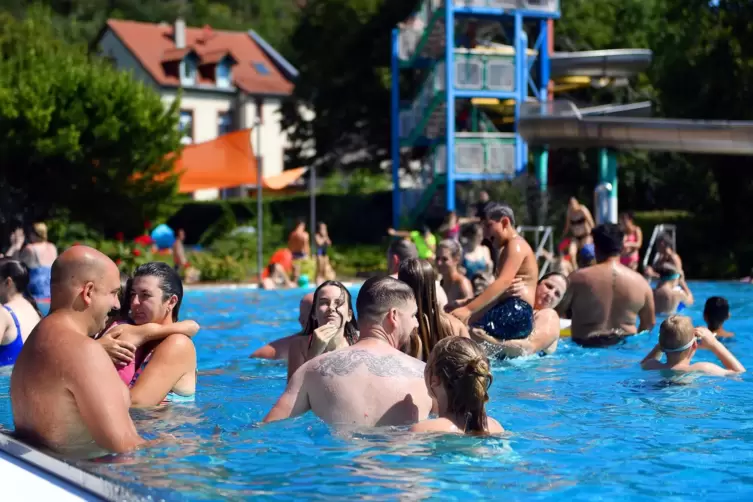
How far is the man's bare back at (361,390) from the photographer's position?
528 centimetres

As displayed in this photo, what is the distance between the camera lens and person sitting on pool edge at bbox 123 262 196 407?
5766 millimetres

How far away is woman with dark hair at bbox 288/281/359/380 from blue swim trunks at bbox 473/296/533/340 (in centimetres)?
257

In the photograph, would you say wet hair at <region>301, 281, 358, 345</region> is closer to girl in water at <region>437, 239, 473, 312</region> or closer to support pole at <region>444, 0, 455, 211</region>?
girl in water at <region>437, 239, 473, 312</region>

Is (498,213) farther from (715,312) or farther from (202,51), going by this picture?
(202,51)

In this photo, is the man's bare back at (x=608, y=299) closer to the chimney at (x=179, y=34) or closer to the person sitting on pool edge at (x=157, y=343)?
the person sitting on pool edge at (x=157, y=343)

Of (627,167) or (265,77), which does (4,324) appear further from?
(265,77)

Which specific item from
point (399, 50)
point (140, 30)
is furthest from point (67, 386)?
point (140, 30)

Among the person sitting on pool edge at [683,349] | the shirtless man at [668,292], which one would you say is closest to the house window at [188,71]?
the shirtless man at [668,292]

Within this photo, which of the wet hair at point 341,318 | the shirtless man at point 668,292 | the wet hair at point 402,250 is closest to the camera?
the wet hair at point 341,318

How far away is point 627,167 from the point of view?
37.0m

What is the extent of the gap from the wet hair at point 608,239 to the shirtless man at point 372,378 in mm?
5460

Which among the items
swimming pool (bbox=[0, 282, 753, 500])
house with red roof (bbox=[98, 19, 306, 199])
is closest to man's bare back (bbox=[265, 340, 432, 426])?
swimming pool (bbox=[0, 282, 753, 500])

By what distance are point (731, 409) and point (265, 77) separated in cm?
5328

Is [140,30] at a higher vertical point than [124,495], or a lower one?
higher
